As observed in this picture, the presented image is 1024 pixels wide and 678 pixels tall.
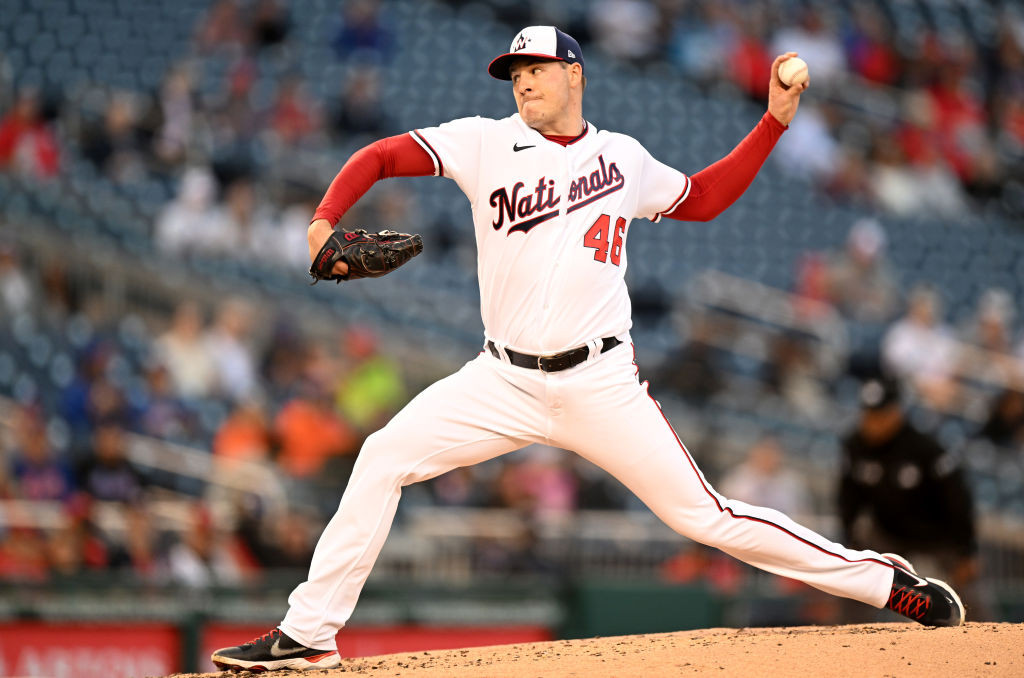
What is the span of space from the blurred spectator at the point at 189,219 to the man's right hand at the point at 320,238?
7315 millimetres

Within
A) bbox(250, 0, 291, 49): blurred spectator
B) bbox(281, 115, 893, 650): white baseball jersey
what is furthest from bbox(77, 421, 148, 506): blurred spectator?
bbox(250, 0, 291, 49): blurred spectator

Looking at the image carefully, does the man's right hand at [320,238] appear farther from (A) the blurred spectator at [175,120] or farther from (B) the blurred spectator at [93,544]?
(A) the blurred spectator at [175,120]

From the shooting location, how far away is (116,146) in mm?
11391

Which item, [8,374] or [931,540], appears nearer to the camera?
[931,540]

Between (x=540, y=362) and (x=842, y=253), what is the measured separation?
877 cm

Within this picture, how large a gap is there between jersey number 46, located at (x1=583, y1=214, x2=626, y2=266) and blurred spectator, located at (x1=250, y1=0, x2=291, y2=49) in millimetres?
9803

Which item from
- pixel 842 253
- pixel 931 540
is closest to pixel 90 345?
pixel 931 540

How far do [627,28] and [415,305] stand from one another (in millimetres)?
4767

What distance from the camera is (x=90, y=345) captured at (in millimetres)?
9562

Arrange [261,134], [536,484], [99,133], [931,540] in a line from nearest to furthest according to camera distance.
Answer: [931,540] → [536,484] → [99,133] → [261,134]

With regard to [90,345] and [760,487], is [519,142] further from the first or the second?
[90,345]

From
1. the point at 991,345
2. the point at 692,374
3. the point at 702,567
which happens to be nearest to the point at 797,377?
the point at 692,374

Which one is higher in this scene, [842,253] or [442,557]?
A: [842,253]

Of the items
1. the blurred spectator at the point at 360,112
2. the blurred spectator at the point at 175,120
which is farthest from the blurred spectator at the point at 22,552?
the blurred spectator at the point at 360,112
